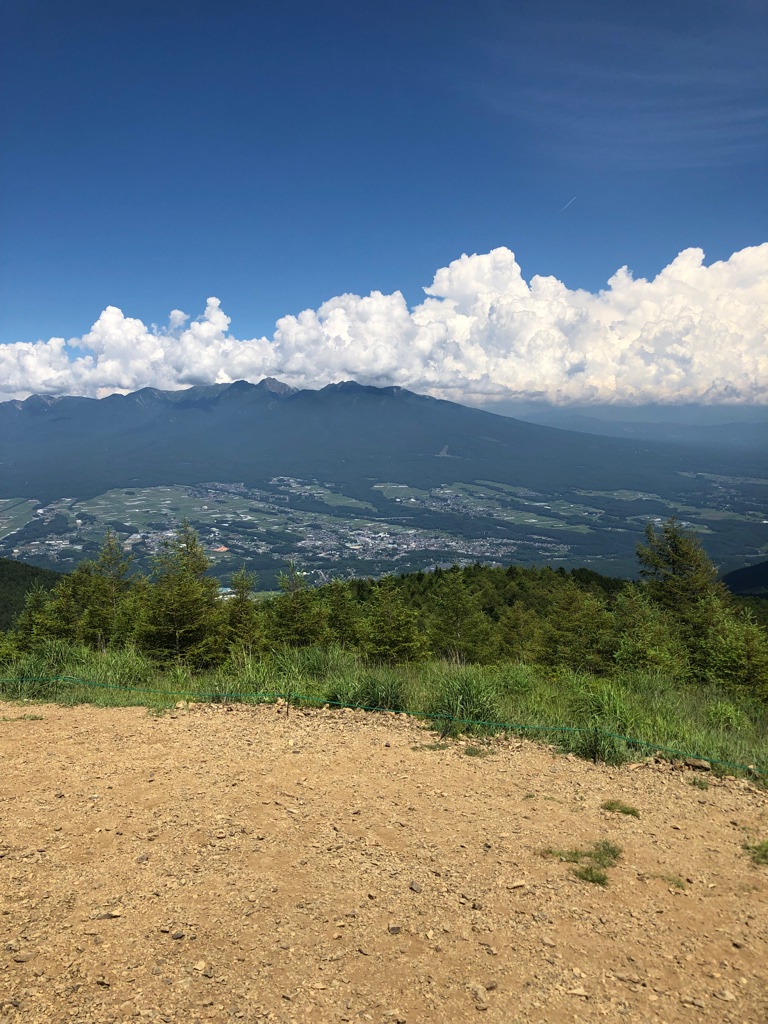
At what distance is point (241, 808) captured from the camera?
501cm

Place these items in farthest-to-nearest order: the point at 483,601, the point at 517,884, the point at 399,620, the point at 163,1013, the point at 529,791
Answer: the point at 483,601 < the point at 399,620 < the point at 529,791 < the point at 517,884 < the point at 163,1013

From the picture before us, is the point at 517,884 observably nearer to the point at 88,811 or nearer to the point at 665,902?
the point at 665,902

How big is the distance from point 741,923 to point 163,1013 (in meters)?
3.72

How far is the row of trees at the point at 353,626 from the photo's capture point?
1376cm

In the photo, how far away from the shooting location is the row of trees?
13758 millimetres

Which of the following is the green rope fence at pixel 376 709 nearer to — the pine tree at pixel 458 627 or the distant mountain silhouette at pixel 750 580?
the pine tree at pixel 458 627

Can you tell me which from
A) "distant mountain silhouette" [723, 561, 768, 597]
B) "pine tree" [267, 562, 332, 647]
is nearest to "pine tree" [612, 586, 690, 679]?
"pine tree" [267, 562, 332, 647]

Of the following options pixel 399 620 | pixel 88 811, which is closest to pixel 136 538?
pixel 399 620

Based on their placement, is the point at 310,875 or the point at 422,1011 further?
the point at 310,875

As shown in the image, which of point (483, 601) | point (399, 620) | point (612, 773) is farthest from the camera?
point (483, 601)

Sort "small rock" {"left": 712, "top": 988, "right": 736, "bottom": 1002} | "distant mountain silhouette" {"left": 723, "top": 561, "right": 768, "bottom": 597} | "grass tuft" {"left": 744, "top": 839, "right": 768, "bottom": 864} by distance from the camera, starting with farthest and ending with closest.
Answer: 1. "distant mountain silhouette" {"left": 723, "top": 561, "right": 768, "bottom": 597}
2. "grass tuft" {"left": 744, "top": 839, "right": 768, "bottom": 864}
3. "small rock" {"left": 712, "top": 988, "right": 736, "bottom": 1002}

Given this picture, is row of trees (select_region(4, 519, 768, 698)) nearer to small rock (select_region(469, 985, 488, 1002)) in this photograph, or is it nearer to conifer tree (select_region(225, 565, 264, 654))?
conifer tree (select_region(225, 565, 264, 654))

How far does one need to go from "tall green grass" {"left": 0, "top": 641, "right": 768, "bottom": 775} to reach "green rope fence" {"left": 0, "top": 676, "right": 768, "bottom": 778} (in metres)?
0.02

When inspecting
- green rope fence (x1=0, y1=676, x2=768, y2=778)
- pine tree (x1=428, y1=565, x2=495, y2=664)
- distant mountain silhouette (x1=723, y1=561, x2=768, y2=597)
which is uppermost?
green rope fence (x1=0, y1=676, x2=768, y2=778)
